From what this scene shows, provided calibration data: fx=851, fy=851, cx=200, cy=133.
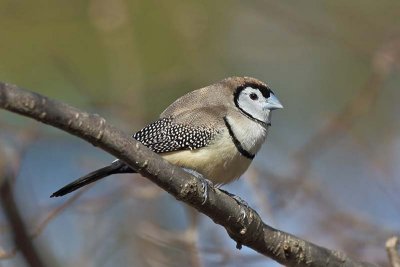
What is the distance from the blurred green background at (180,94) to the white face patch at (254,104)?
39 centimetres

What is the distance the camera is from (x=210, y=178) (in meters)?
4.12

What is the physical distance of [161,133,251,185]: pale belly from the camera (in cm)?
410

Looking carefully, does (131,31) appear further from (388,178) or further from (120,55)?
(388,178)

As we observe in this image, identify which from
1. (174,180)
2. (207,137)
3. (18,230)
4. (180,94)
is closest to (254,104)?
(207,137)

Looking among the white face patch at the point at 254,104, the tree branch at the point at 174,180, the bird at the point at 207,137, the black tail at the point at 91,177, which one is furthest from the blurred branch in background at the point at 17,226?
the white face patch at the point at 254,104

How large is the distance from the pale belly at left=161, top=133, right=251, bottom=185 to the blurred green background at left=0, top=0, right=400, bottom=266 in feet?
1.55

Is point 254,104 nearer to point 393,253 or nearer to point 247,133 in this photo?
point 247,133

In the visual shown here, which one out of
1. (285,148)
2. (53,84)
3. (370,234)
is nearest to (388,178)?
(370,234)

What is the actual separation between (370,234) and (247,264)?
2.98ft

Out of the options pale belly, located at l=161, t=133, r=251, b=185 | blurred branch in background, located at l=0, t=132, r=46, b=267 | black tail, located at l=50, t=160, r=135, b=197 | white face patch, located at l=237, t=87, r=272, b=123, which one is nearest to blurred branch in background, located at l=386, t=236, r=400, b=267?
pale belly, located at l=161, t=133, r=251, b=185

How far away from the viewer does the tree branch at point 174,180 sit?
2.56m

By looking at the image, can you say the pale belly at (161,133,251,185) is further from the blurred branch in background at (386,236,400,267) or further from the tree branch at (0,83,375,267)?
the blurred branch in background at (386,236,400,267)

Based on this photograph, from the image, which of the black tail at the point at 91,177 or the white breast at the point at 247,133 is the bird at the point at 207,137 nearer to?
the white breast at the point at 247,133

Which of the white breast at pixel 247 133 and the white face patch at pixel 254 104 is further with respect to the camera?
the white face patch at pixel 254 104
